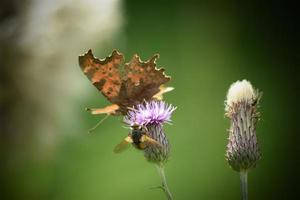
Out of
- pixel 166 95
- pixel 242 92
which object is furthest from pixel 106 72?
pixel 166 95

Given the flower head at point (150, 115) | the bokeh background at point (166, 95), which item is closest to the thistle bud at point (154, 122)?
the flower head at point (150, 115)

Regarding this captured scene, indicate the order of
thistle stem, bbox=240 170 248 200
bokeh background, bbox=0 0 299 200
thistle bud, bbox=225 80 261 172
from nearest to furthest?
1. thistle stem, bbox=240 170 248 200
2. thistle bud, bbox=225 80 261 172
3. bokeh background, bbox=0 0 299 200

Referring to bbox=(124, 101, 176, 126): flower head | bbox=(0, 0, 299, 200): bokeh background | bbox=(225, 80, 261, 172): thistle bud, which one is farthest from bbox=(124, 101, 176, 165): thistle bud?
bbox=(0, 0, 299, 200): bokeh background

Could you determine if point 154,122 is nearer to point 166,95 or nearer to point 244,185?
point 244,185

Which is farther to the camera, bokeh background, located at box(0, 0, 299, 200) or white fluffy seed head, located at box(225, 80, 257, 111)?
bokeh background, located at box(0, 0, 299, 200)

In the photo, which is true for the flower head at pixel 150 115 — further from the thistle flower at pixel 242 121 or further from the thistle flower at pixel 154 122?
the thistle flower at pixel 242 121

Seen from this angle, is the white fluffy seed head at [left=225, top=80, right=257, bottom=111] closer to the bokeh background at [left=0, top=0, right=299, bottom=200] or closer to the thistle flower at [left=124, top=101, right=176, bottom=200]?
the thistle flower at [left=124, top=101, right=176, bottom=200]
